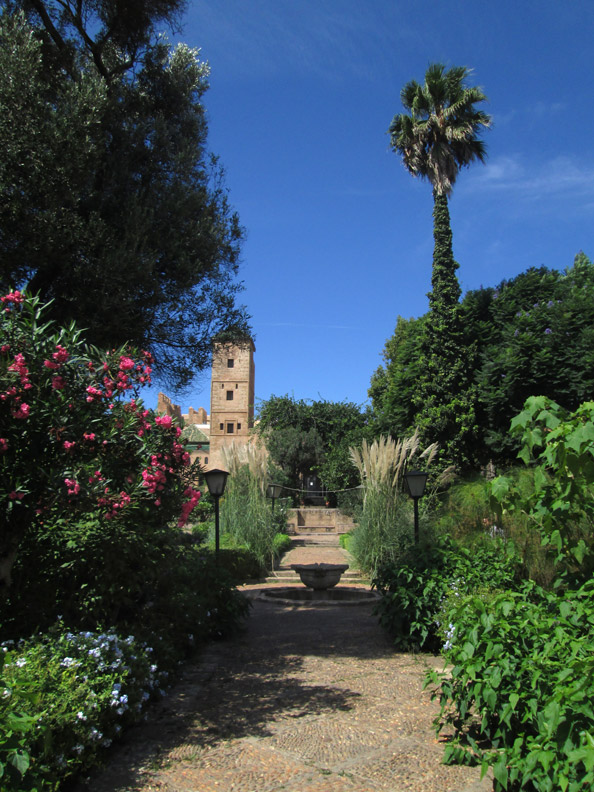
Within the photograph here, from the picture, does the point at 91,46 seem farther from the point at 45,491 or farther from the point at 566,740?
the point at 566,740

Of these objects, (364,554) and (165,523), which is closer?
(165,523)

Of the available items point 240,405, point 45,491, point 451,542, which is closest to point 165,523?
point 45,491

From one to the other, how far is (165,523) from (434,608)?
281 centimetres

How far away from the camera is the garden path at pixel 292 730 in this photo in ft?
9.34

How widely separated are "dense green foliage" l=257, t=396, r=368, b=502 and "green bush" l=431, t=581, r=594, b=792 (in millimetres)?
25356

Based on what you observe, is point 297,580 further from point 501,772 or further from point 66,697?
point 501,772

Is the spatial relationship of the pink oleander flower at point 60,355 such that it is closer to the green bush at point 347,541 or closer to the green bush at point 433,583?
the green bush at point 433,583

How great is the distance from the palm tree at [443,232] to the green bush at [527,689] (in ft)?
37.6

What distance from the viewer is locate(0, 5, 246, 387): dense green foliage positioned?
5234 mm

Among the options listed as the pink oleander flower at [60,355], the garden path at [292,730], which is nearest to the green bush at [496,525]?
the garden path at [292,730]

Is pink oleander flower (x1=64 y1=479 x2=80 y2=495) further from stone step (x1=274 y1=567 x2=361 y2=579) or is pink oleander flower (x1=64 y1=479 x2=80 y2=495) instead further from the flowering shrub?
stone step (x1=274 y1=567 x2=361 y2=579)

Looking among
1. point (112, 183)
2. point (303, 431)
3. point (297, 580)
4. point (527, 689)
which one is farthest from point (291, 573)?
point (303, 431)

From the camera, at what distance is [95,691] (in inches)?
127

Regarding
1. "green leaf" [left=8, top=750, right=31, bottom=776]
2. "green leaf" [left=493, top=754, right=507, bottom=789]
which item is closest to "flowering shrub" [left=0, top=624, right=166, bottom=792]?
"green leaf" [left=8, top=750, right=31, bottom=776]
